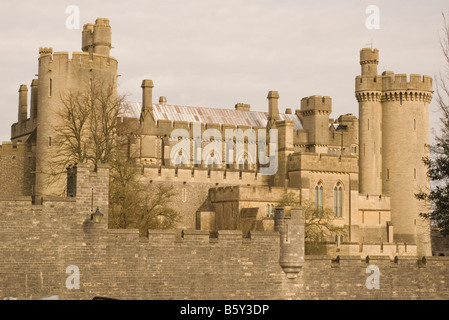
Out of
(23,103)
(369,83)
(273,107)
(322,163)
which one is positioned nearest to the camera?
(322,163)

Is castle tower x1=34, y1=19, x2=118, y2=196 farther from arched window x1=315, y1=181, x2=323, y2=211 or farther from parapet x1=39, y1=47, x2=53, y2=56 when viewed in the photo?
arched window x1=315, y1=181, x2=323, y2=211

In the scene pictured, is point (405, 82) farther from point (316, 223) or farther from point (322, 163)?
point (316, 223)

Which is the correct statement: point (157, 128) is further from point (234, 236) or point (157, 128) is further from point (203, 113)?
point (234, 236)

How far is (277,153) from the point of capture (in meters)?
66.1

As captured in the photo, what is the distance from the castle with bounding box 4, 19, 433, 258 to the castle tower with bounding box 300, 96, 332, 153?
9 centimetres

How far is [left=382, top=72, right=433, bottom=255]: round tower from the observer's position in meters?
73.1

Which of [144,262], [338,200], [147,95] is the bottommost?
[144,262]

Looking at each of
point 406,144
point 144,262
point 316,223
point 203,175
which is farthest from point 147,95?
point 144,262

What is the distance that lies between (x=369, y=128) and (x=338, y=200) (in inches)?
529

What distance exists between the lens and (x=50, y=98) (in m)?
57.9

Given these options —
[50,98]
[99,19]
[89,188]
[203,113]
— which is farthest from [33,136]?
[89,188]

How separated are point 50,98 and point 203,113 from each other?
1975cm

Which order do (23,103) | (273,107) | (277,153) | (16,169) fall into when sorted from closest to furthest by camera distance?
(16,169) → (277,153) → (23,103) → (273,107)
